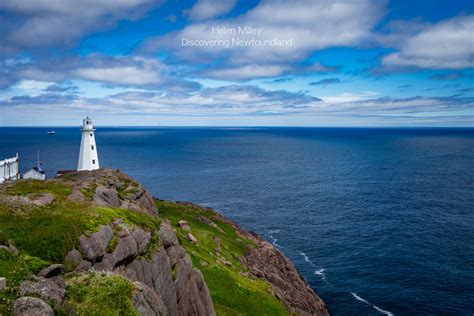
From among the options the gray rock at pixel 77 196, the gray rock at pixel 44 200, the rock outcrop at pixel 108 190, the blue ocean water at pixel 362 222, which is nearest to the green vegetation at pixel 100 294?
the gray rock at pixel 44 200

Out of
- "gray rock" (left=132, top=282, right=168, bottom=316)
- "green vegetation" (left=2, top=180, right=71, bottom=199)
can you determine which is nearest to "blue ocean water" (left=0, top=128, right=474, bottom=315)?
"green vegetation" (left=2, top=180, right=71, bottom=199)

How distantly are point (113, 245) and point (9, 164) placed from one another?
62.3 meters

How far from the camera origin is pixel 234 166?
196750 mm

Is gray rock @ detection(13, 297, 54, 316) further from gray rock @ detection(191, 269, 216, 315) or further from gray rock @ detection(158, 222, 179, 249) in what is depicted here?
gray rock @ detection(191, 269, 216, 315)

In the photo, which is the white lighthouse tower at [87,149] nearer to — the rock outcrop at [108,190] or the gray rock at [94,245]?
the rock outcrop at [108,190]

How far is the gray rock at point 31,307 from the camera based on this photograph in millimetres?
14719

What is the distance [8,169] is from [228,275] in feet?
171

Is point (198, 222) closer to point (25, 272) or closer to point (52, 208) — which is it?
point (52, 208)

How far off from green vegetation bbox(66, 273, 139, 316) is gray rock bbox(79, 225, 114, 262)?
109 inches

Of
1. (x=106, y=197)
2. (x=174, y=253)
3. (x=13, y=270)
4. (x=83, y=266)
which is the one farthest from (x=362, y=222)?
(x=13, y=270)

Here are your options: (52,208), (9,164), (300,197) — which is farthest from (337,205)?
(52,208)

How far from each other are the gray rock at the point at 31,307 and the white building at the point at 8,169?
62590 mm

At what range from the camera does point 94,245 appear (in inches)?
902

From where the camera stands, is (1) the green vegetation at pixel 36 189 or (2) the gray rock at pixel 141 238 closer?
(2) the gray rock at pixel 141 238
